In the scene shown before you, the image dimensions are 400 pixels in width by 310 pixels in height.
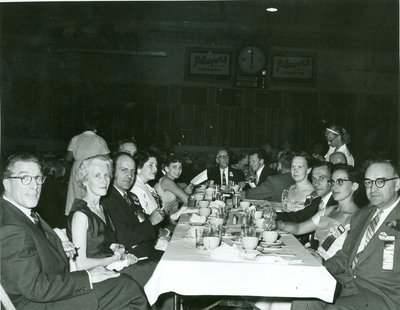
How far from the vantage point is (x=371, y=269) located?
2.48 m

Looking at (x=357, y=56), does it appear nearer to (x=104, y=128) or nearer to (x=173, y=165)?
(x=104, y=128)

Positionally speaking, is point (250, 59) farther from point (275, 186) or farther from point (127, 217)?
point (127, 217)

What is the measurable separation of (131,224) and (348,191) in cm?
146

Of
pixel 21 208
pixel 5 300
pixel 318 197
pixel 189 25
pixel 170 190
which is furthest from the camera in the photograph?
pixel 189 25

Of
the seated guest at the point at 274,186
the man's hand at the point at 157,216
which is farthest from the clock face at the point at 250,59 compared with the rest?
the man's hand at the point at 157,216

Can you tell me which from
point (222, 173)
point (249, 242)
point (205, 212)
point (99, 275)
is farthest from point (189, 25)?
point (99, 275)

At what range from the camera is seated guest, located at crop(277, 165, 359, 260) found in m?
3.13

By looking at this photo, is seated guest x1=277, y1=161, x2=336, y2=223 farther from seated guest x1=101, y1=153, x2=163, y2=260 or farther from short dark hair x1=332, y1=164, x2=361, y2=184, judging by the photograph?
seated guest x1=101, y1=153, x2=163, y2=260

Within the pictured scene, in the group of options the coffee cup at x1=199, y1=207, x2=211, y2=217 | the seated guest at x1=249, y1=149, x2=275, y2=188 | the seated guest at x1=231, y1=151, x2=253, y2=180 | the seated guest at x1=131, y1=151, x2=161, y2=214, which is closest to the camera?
the coffee cup at x1=199, y1=207, x2=211, y2=217

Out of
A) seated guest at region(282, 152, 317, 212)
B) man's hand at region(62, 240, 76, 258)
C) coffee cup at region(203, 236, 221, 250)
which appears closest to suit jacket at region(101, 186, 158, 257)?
man's hand at region(62, 240, 76, 258)

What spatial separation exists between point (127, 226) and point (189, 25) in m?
9.18

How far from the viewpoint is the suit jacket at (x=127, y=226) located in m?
3.10

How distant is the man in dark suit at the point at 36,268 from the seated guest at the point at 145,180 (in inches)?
67.6

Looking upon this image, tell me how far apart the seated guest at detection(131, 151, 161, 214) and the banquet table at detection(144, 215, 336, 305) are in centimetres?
186
